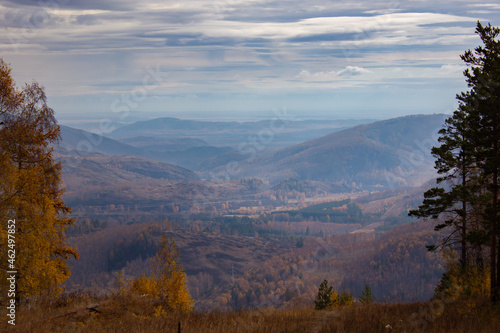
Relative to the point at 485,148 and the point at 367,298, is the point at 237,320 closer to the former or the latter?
the point at 485,148

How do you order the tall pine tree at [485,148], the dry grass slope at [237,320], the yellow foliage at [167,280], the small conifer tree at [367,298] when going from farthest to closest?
the small conifer tree at [367,298] → the yellow foliage at [167,280] → the tall pine tree at [485,148] → the dry grass slope at [237,320]

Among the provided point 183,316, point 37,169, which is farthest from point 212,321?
point 37,169

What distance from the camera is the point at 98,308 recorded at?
19250 millimetres

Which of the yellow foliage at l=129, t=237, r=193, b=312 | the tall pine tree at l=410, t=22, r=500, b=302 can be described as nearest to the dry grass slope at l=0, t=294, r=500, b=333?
the tall pine tree at l=410, t=22, r=500, b=302

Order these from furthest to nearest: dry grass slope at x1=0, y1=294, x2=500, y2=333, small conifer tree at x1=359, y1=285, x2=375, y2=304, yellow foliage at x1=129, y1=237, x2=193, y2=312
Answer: small conifer tree at x1=359, y1=285, x2=375, y2=304
yellow foliage at x1=129, y1=237, x2=193, y2=312
dry grass slope at x1=0, y1=294, x2=500, y2=333

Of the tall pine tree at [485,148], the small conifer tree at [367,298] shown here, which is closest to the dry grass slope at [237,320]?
the tall pine tree at [485,148]

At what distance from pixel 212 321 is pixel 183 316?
1987 mm

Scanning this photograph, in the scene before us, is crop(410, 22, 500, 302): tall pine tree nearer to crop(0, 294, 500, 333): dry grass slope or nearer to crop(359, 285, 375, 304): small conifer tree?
crop(0, 294, 500, 333): dry grass slope

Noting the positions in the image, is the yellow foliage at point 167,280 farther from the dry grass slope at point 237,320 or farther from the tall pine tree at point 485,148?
the tall pine tree at point 485,148

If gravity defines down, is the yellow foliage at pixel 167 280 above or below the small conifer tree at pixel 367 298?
above

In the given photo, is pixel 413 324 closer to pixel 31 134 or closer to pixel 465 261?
pixel 465 261

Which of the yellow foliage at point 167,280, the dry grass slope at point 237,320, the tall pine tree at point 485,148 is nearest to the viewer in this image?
the dry grass slope at point 237,320

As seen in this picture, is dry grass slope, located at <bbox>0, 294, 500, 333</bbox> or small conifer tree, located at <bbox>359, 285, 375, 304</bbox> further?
small conifer tree, located at <bbox>359, 285, 375, 304</bbox>

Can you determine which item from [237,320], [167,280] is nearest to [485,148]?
[237,320]
